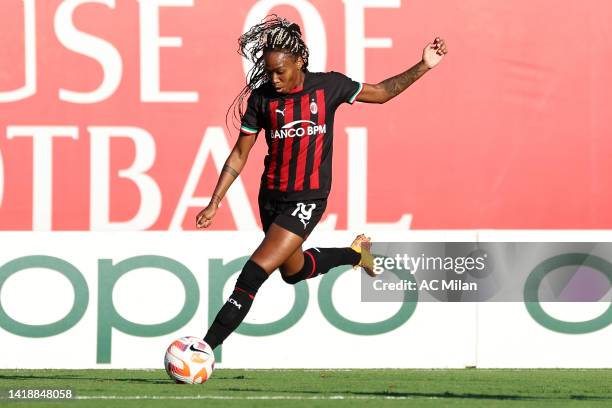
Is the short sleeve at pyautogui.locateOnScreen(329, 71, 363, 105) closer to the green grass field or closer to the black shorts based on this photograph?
the black shorts

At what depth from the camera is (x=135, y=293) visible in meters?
8.88

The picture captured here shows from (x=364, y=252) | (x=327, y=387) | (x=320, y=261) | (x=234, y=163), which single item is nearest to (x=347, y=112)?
(x=364, y=252)

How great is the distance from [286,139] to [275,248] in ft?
1.81

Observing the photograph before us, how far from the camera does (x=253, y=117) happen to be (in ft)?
22.4

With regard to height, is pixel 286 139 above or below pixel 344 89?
below

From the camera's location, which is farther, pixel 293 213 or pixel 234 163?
pixel 234 163

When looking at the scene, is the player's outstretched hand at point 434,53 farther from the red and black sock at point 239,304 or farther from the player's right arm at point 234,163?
the red and black sock at point 239,304

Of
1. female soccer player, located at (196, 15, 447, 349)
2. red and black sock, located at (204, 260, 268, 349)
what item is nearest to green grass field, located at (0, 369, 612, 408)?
red and black sock, located at (204, 260, 268, 349)

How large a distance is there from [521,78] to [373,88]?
496cm

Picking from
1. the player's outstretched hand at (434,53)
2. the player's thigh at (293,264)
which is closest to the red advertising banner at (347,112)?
the player's thigh at (293,264)

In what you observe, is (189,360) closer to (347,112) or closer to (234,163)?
(234,163)

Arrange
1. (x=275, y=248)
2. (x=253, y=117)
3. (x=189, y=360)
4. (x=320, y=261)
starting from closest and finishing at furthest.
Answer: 1. (x=189, y=360)
2. (x=275, y=248)
3. (x=253, y=117)
4. (x=320, y=261)

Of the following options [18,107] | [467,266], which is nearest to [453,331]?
[467,266]

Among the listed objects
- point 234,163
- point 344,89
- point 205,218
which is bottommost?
point 205,218
